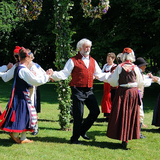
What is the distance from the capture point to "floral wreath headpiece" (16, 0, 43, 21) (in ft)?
23.1

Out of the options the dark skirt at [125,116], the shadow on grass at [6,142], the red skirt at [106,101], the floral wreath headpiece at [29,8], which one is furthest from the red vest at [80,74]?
the red skirt at [106,101]

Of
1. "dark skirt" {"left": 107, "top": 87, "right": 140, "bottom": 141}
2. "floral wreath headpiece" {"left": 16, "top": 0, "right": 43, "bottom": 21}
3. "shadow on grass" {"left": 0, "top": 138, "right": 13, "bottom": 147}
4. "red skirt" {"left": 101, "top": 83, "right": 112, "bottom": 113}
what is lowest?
"shadow on grass" {"left": 0, "top": 138, "right": 13, "bottom": 147}

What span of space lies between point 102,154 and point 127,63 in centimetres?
178

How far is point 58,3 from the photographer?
21.4ft

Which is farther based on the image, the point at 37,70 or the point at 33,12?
the point at 33,12

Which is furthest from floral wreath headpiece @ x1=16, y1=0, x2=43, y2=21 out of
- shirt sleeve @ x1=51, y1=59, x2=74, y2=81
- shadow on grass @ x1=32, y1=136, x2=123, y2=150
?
shadow on grass @ x1=32, y1=136, x2=123, y2=150

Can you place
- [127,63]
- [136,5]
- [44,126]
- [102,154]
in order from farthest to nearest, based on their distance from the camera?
1. [136,5]
2. [44,126]
3. [127,63]
4. [102,154]

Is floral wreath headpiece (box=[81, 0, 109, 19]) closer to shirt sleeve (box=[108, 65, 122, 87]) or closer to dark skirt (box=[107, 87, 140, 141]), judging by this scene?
shirt sleeve (box=[108, 65, 122, 87])

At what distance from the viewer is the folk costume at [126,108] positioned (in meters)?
5.12

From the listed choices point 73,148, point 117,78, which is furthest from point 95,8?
point 73,148

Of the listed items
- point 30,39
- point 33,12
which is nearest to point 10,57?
point 30,39

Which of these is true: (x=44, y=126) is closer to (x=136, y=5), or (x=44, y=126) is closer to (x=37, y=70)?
(x=37, y=70)

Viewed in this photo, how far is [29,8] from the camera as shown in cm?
720

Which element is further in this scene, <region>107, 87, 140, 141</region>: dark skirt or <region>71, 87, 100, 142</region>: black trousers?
<region>71, 87, 100, 142</region>: black trousers
